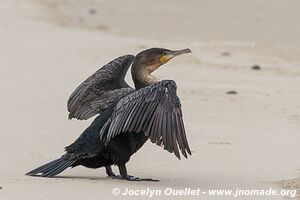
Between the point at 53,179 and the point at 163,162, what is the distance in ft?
4.35

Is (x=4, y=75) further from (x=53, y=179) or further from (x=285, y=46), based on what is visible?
(x=285, y=46)

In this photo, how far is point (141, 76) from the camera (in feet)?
25.0

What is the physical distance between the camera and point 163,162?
315 inches

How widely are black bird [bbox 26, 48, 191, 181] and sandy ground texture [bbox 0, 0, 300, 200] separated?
177mm

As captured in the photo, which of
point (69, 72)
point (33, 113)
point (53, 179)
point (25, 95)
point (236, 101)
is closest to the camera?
point (53, 179)

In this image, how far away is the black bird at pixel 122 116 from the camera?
22.3ft

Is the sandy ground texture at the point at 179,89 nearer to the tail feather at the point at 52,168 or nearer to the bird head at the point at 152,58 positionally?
the tail feather at the point at 52,168

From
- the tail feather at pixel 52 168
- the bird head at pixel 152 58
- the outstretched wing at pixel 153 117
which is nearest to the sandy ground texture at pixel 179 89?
the tail feather at pixel 52 168

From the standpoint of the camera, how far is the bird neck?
7574mm

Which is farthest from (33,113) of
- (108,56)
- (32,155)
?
(108,56)

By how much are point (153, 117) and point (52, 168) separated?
886 mm

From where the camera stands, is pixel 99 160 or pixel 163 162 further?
pixel 163 162

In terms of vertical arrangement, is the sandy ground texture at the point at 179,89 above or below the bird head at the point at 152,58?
below

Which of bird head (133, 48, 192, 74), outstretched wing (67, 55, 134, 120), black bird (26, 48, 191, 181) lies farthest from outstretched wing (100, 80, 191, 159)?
outstretched wing (67, 55, 134, 120)
